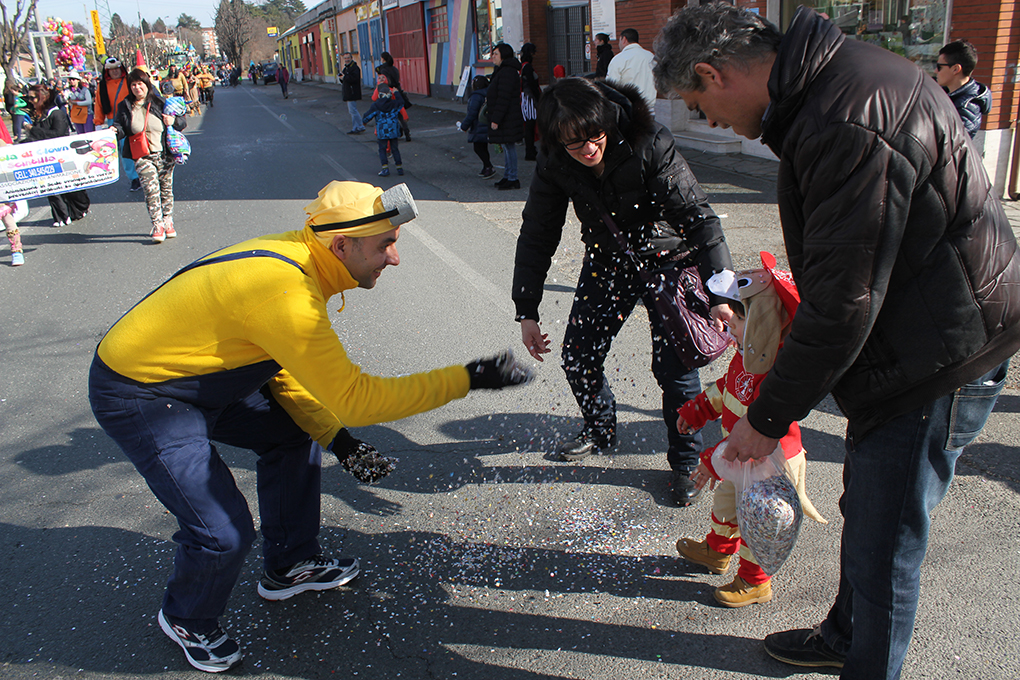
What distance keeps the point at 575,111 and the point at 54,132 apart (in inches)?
356

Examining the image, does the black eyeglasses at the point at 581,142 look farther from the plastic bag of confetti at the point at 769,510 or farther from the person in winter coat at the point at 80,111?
the person in winter coat at the point at 80,111

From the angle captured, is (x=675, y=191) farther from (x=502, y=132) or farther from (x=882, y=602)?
(x=502, y=132)

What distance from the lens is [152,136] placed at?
760 cm

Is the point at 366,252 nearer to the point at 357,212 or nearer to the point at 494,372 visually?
the point at 357,212

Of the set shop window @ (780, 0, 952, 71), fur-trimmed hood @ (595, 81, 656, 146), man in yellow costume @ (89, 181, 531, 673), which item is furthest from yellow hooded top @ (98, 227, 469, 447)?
shop window @ (780, 0, 952, 71)

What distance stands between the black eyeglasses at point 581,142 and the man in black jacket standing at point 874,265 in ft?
2.76

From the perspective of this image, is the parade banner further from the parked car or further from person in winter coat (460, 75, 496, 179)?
the parked car

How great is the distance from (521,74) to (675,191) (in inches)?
343

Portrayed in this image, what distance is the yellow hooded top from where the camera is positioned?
2.01 metres

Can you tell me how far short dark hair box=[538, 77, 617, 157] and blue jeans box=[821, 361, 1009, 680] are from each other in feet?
4.65

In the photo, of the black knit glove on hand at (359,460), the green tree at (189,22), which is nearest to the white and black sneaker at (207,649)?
the black knit glove on hand at (359,460)

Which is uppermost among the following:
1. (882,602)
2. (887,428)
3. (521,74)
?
(521,74)

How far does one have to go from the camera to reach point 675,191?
2768mm

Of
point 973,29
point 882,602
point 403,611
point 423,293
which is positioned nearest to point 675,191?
point 882,602
